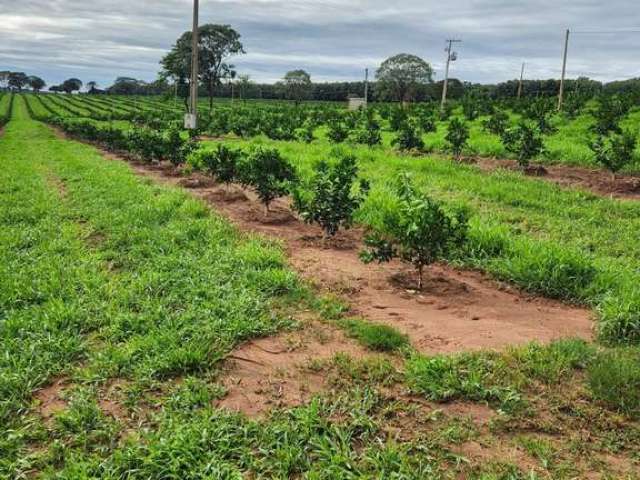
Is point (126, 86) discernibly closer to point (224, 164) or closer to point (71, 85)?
point (71, 85)

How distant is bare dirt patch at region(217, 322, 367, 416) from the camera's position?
10.8 ft

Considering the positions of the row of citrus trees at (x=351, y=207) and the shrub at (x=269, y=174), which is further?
the shrub at (x=269, y=174)

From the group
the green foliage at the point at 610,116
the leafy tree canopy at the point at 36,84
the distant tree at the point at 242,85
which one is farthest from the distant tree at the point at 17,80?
the green foliage at the point at 610,116

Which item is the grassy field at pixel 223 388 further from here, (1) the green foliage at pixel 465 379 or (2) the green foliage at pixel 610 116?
(2) the green foliage at pixel 610 116

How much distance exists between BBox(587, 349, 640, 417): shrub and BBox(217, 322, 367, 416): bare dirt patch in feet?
4.94

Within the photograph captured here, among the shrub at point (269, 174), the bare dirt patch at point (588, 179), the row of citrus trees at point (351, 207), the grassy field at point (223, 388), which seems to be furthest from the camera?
the bare dirt patch at point (588, 179)

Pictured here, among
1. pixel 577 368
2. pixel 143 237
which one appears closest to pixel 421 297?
pixel 577 368

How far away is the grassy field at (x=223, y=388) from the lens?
9.00ft

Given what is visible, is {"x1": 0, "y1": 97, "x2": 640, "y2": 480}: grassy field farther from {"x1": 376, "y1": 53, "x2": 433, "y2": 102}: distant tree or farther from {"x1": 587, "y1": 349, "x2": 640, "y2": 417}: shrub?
{"x1": 376, "y1": 53, "x2": 433, "y2": 102}: distant tree

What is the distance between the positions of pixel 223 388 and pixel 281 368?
17.4 inches

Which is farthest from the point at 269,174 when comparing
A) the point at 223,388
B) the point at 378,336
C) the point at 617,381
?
the point at 617,381

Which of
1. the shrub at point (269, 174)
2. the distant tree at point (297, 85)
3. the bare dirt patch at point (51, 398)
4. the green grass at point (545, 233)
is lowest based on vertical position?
the bare dirt patch at point (51, 398)

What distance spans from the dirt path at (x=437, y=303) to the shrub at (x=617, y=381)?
59cm

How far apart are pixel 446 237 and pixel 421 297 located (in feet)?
2.07
